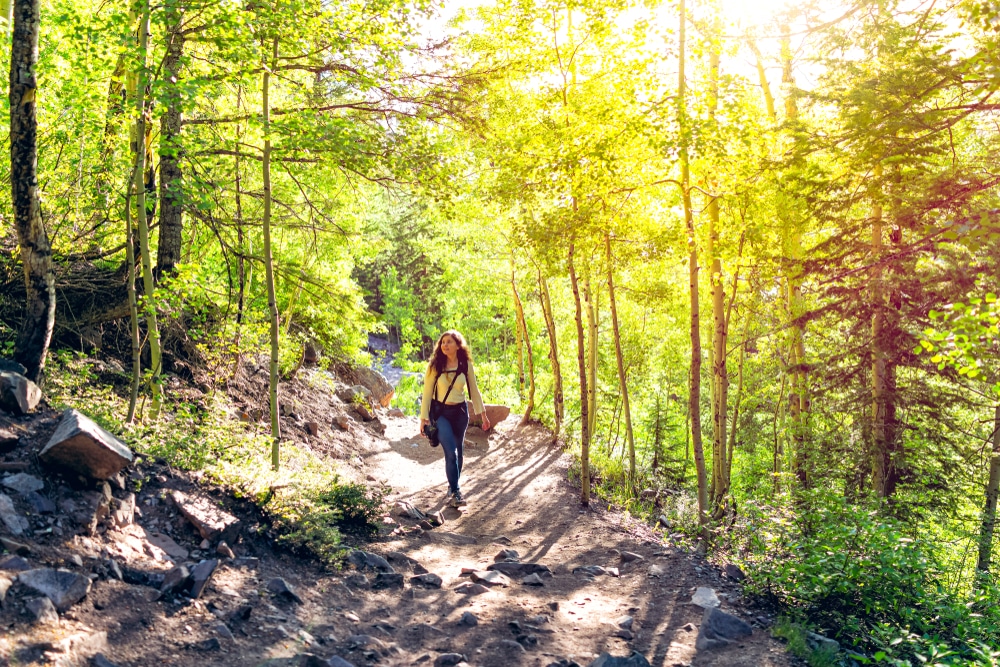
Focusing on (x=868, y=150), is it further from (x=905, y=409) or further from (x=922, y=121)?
(x=905, y=409)

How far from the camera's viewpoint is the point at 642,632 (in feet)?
16.9

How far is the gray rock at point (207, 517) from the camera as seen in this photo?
510cm

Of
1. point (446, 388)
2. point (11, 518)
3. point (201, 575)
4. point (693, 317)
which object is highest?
point (693, 317)

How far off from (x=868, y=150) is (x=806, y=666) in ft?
21.1

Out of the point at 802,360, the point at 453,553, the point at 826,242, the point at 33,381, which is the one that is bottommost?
the point at 453,553

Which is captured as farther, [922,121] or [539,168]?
[539,168]

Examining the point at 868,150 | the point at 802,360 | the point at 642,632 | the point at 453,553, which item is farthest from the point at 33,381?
the point at 802,360

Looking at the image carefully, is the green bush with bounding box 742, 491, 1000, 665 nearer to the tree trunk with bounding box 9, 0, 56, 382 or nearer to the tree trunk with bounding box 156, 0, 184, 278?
the tree trunk with bounding box 156, 0, 184, 278

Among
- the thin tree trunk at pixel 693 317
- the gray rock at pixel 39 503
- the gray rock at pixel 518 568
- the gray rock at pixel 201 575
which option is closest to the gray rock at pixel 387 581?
the gray rock at pixel 518 568

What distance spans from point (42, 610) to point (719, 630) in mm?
4569

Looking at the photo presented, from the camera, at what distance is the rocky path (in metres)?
3.54

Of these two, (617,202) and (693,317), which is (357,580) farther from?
(617,202)

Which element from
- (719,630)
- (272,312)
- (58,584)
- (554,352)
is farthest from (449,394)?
(554,352)

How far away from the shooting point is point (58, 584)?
11.6 ft
